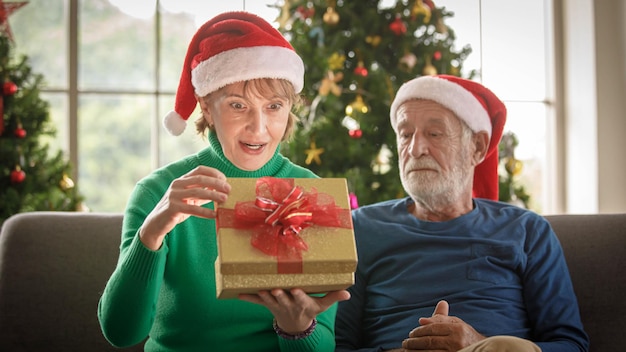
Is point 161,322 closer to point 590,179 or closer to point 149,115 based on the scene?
point 149,115

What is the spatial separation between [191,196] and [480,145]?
4.05 feet

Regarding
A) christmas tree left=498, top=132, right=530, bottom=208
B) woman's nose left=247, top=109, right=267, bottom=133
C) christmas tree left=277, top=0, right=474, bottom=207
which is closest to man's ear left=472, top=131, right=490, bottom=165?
woman's nose left=247, top=109, right=267, bottom=133

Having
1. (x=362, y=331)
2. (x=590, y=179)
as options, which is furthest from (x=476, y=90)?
(x=590, y=179)

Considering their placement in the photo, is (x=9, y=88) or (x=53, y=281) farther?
(x=9, y=88)

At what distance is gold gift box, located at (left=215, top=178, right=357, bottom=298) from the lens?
1.33 metres

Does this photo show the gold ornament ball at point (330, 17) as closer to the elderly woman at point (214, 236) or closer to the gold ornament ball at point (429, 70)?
the gold ornament ball at point (429, 70)

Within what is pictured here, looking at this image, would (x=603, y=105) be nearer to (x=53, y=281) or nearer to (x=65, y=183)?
(x=65, y=183)

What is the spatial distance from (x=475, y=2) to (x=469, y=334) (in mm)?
3555

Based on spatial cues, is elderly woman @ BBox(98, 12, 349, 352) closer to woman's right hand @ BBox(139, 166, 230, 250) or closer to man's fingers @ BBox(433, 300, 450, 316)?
woman's right hand @ BBox(139, 166, 230, 250)

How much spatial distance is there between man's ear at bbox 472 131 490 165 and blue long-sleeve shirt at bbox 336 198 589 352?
262 mm

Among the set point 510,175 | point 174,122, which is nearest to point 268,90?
point 174,122

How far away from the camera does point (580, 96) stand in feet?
15.1

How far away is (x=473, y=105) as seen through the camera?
88.0 inches

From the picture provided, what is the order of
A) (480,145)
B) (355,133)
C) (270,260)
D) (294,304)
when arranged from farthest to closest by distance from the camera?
(355,133), (480,145), (294,304), (270,260)
